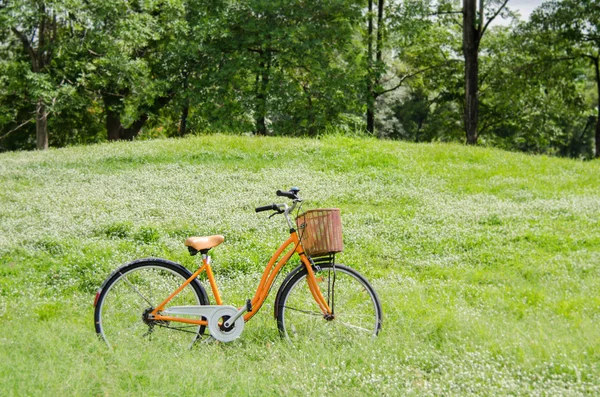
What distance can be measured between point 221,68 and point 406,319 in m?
23.1

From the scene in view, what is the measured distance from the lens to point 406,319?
247 inches

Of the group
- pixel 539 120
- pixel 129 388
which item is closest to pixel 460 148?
pixel 129 388

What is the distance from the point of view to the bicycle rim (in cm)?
549

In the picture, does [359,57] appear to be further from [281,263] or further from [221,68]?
[281,263]

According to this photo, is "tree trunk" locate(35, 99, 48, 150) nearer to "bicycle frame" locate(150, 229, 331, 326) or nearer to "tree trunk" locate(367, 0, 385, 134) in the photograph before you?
"tree trunk" locate(367, 0, 385, 134)

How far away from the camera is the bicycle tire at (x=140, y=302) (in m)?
5.49

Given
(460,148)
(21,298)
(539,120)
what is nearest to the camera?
(21,298)

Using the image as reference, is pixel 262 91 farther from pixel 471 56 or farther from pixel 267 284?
pixel 267 284

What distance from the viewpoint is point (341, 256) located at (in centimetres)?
922

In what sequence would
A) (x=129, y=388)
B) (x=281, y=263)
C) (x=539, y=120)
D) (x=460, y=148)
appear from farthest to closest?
(x=539, y=120) → (x=460, y=148) → (x=281, y=263) → (x=129, y=388)

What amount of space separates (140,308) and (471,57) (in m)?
19.1

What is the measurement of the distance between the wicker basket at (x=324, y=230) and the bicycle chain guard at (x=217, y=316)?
99 cm

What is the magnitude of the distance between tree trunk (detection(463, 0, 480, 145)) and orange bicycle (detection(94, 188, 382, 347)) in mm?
17718

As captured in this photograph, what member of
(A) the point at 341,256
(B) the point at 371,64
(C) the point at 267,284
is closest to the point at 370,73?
(B) the point at 371,64
